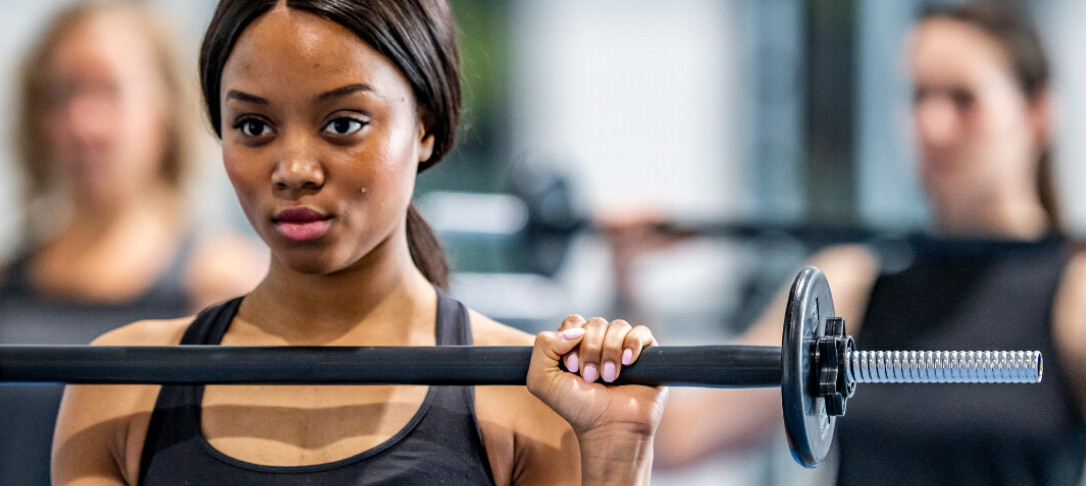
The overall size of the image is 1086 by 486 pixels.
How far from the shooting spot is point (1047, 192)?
1693mm

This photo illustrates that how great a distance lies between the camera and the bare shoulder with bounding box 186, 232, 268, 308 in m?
1.65

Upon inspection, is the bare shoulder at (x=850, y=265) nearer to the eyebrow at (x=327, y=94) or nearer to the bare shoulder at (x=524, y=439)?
the bare shoulder at (x=524, y=439)

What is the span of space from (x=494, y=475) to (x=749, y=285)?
5.46 ft

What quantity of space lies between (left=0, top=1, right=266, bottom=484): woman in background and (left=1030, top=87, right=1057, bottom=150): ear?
108cm

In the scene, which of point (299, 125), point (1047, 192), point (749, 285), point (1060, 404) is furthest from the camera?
point (749, 285)

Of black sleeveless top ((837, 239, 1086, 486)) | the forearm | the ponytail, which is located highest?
Answer: the ponytail

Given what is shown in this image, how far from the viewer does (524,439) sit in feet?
2.99

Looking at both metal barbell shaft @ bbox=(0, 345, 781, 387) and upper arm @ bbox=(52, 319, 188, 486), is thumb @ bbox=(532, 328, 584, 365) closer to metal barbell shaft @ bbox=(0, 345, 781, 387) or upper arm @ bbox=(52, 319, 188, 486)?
metal barbell shaft @ bbox=(0, 345, 781, 387)

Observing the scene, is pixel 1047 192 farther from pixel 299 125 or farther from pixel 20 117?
pixel 20 117

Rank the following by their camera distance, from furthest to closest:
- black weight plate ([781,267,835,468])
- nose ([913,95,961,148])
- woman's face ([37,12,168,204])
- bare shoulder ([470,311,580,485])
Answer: woman's face ([37,12,168,204]), nose ([913,95,961,148]), bare shoulder ([470,311,580,485]), black weight plate ([781,267,835,468])

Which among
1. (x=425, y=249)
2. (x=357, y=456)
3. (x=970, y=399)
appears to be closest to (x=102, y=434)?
(x=357, y=456)

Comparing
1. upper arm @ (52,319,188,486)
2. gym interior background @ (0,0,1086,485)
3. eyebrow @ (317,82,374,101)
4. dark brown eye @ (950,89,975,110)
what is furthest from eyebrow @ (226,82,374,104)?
gym interior background @ (0,0,1086,485)

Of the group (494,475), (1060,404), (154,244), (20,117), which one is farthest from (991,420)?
(20,117)

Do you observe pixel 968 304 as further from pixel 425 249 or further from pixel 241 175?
pixel 241 175
